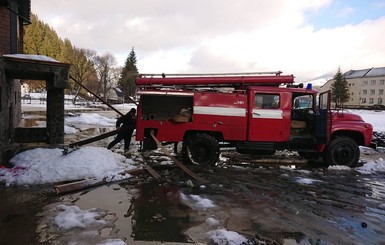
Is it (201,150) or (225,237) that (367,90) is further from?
(225,237)

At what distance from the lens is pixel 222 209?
19.9 feet

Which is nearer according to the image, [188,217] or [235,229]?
[235,229]

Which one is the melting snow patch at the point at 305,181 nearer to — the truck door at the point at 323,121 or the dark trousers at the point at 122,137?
the truck door at the point at 323,121

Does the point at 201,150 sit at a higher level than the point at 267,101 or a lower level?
lower

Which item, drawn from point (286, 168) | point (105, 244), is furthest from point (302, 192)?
point (105, 244)

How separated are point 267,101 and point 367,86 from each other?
10501cm

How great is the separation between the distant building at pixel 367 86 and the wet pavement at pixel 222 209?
312 ft

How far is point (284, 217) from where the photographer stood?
577cm

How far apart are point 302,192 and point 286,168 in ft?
9.19

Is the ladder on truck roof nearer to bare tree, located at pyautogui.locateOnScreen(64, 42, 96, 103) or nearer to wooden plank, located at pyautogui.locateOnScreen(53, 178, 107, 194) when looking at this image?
wooden plank, located at pyautogui.locateOnScreen(53, 178, 107, 194)

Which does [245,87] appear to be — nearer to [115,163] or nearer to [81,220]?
[115,163]

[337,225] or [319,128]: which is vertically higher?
[319,128]

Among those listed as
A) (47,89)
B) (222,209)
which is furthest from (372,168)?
(47,89)

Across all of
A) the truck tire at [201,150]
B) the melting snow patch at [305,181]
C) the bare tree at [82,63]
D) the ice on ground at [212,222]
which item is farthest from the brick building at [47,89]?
the bare tree at [82,63]
